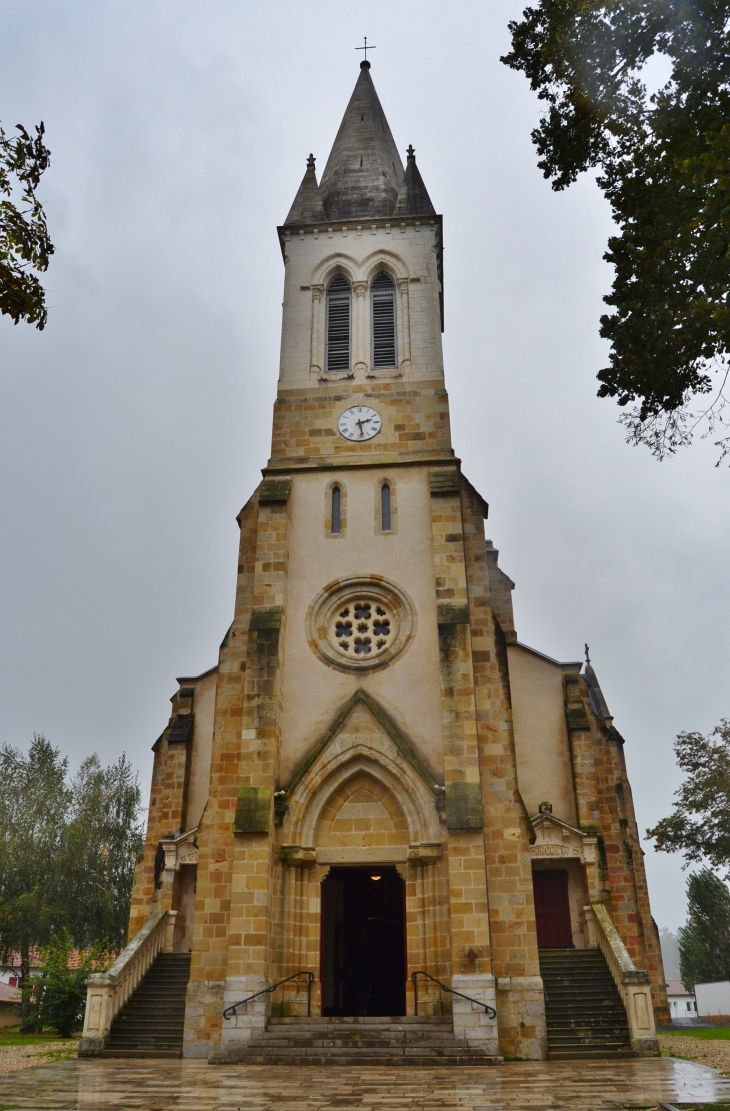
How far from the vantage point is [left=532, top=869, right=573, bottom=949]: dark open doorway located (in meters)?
22.0

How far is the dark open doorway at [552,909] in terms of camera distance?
72.1 feet

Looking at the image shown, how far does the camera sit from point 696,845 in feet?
97.6

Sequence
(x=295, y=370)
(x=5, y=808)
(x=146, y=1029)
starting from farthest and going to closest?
(x=5, y=808) → (x=295, y=370) → (x=146, y=1029)

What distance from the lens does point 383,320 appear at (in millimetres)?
23297

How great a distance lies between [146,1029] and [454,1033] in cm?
614

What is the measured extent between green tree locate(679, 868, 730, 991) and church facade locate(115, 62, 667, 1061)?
23.1 metres

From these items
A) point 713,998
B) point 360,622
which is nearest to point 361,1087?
point 360,622

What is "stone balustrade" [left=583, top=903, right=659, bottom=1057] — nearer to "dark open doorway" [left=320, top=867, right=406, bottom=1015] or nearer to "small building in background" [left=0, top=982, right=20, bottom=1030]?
"dark open doorway" [left=320, top=867, right=406, bottom=1015]

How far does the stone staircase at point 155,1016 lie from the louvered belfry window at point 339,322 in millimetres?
14907

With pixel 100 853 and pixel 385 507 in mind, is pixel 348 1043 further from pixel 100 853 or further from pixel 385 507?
pixel 100 853

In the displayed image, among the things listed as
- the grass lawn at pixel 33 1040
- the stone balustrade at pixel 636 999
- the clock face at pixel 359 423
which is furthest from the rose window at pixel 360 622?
the grass lawn at pixel 33 1040

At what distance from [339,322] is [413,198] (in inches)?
179

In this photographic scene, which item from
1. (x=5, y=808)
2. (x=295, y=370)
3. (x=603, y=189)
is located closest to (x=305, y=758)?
(x=295, y=370)

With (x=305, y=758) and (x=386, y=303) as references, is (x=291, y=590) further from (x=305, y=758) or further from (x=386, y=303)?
(x=386, y=303)
